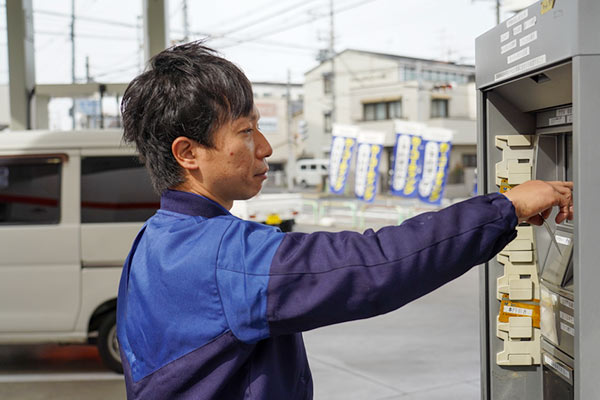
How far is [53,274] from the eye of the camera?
14.8ft

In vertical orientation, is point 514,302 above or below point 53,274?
above

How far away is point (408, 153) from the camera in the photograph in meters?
14.7

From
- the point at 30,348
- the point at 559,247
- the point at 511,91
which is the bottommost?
the point at 30,348

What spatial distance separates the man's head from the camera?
3.68 ft

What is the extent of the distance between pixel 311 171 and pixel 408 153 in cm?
1830

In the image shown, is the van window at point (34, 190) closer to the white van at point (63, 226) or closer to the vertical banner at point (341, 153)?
the white van at point (63, 226)

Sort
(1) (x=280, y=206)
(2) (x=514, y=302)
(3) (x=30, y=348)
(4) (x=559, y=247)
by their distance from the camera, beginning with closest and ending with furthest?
(4) (x=559, y=247)
(2) (x=514, y=302)
(3) (x=30, y=348)
(1) (x=280, y=206)

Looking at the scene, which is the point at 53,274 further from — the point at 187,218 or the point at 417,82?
the point at 417,82

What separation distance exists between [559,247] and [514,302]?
9.4 inches

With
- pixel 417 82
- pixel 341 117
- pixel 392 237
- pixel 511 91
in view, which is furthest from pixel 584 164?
pixel 341 117

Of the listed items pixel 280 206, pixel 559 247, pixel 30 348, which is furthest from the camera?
pixel 280 206

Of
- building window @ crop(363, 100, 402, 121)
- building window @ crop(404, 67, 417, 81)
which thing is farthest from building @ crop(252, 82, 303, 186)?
building window @ crop(404, 67, 417, 81)

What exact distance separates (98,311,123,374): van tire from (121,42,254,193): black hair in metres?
3.71

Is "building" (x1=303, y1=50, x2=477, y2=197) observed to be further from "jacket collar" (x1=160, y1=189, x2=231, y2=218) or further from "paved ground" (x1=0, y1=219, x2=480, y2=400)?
"jacket collar" (x1=160, y1=189, x2=231, y2=218)
